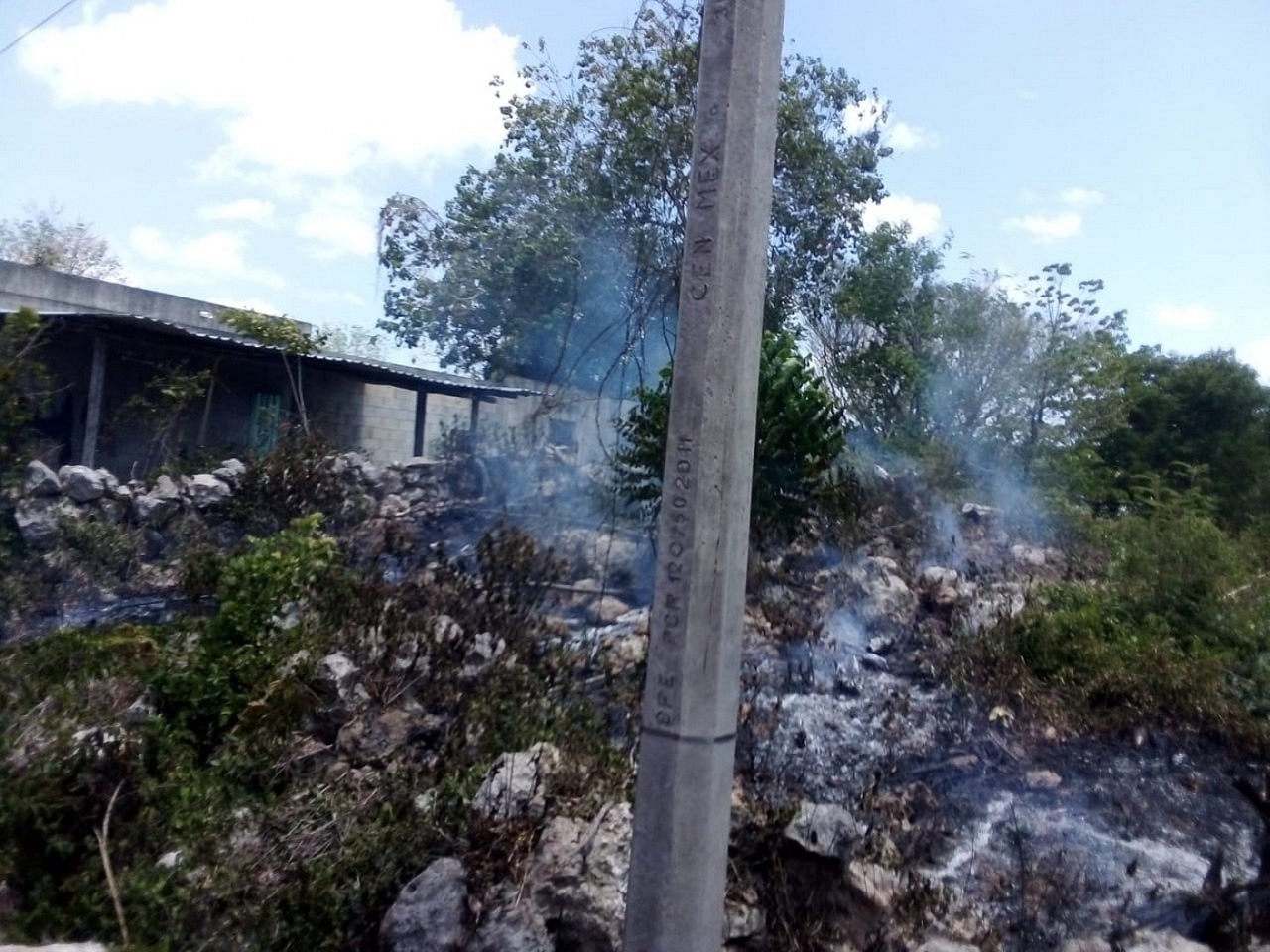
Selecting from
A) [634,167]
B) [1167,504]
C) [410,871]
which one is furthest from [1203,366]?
[410,871]

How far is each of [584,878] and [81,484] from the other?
21.8ft

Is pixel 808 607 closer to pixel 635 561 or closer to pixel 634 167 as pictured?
pixel 635 561

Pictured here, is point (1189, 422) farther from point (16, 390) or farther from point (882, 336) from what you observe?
point (16, 390)

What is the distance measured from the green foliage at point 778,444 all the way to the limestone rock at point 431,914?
3237 millimetres

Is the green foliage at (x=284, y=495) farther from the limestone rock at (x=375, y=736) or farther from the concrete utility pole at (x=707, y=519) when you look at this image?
the concrete utility pole at (x=707, y=519)

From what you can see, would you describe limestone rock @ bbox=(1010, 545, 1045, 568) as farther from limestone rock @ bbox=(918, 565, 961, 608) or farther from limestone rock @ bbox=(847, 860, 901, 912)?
limestone rock @ bbox=(847, 860, 901, 912)

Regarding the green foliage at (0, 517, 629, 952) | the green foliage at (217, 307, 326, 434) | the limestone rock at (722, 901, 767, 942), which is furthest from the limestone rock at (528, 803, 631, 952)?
the green foliage at (217, 307, 326, 434)

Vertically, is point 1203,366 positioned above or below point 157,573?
above

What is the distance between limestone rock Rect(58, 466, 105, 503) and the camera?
880 centimetres

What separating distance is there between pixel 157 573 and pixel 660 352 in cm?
431

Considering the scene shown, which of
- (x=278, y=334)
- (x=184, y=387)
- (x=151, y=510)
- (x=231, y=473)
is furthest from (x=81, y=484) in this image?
(x=278, y=334)

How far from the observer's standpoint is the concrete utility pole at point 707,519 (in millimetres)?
2803

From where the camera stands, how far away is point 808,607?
7402mm

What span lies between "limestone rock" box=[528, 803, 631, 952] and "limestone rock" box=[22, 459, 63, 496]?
625cm
